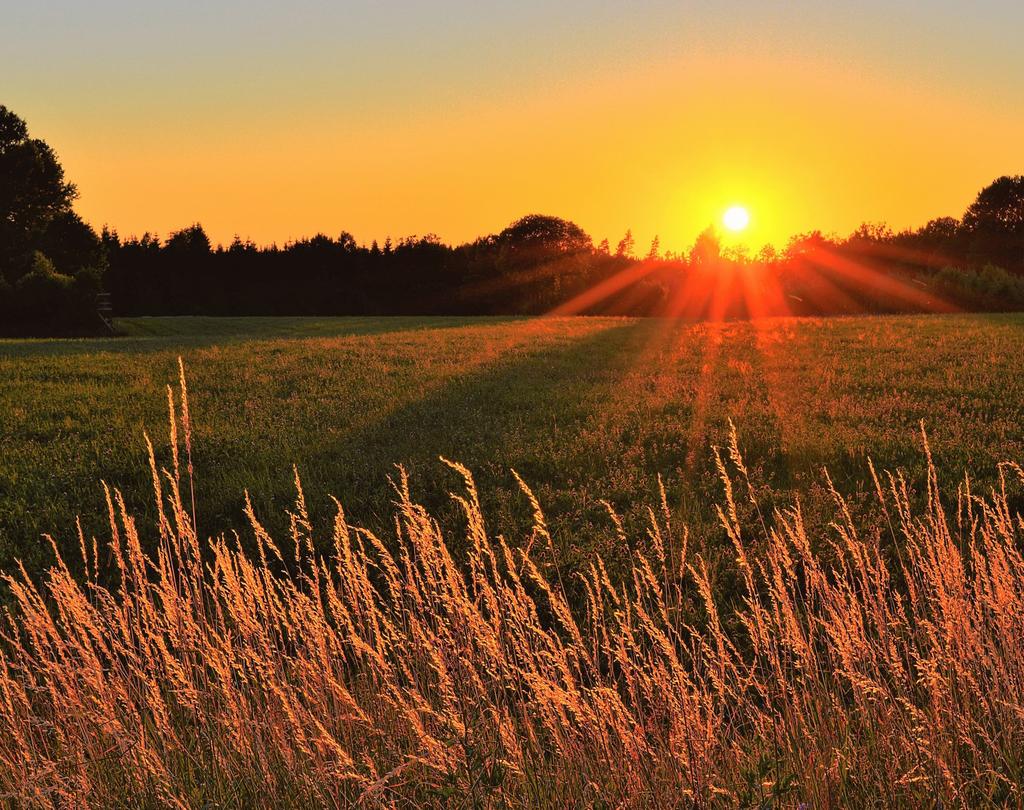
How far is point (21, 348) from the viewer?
2048cm

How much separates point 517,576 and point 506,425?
6.46 m

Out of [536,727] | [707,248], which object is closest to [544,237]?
[707,248]

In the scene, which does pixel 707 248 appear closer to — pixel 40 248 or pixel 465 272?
pixel 465 272

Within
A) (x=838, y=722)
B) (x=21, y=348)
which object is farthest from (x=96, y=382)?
(x=838, y=722)

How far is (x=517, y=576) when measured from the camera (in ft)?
13.3

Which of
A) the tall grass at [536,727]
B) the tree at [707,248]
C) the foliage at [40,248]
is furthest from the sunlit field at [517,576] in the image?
the tree at [707,248]

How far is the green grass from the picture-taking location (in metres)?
7.82

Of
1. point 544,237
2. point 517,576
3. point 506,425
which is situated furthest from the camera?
point 544,237

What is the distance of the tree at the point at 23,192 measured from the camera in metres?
42.7

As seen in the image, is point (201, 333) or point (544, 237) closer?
point (201, 333)

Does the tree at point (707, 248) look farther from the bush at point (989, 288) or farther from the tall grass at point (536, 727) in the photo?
the tall grass at point (536, 727)

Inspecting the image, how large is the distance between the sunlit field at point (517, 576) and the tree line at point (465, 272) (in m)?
24.3

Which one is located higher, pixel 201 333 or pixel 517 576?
pixel 201 333

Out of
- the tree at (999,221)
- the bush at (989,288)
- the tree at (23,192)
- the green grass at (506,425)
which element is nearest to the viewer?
the green grass at (506,425)
